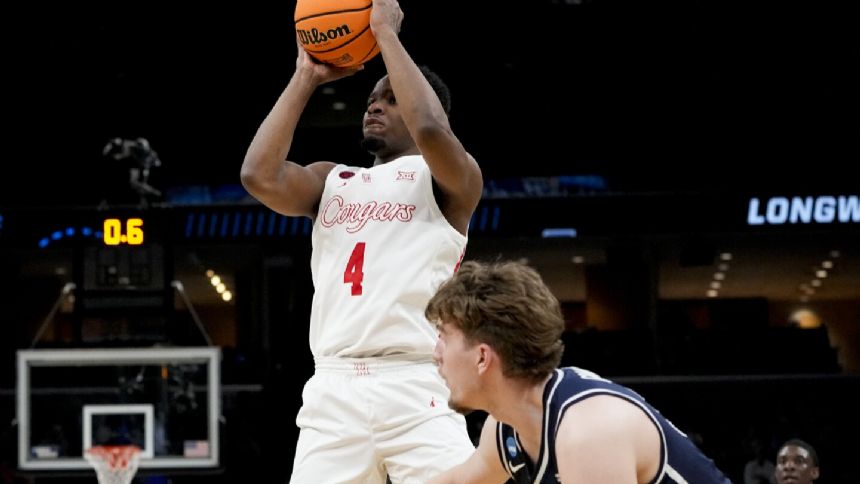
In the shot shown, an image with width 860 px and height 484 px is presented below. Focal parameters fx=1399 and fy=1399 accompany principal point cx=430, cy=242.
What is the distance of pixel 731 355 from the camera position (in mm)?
15469

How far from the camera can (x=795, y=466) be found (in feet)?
27.7

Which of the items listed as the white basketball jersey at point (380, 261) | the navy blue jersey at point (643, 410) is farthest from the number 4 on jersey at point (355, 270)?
the navy blue jersey at point (643, 410)

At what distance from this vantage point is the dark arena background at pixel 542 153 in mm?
12984

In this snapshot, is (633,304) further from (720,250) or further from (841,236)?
(841,236)

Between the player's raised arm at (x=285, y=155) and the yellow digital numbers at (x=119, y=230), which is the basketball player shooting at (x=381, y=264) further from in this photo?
the yellow digital numbers at (x=119, y=230)

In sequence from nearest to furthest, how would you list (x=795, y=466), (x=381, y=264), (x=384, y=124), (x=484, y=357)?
1. (x=484, y=357)
2. (x=381, y=264)
3. (x=384, y=124)
4. (x=795, y=466)

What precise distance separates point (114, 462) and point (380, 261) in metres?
6.11

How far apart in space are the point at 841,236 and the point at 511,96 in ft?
14.3

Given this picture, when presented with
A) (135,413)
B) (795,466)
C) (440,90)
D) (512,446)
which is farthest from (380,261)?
(135,413)

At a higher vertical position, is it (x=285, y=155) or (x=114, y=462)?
(x=285, y=155)

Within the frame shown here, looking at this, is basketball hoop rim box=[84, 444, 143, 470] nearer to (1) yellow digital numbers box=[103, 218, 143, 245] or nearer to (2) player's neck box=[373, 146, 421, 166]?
(1) yellow digital numbers box=[103, 218, 143, 245]

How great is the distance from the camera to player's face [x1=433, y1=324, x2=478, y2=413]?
2773mm

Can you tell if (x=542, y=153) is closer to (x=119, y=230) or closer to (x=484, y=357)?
(x=119, y=230)

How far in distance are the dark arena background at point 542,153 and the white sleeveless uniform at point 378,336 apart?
8.68m
